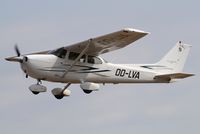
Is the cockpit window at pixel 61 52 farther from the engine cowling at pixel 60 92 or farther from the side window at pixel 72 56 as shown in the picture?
the engine cowling at pixel 60 92

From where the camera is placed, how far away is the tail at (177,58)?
2710 cm

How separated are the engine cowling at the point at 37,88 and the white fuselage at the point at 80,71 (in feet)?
0.96

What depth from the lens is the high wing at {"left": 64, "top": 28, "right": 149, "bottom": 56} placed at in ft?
72.1

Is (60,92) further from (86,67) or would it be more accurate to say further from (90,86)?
(90,86)

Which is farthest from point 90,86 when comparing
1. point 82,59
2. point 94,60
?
point 94,60

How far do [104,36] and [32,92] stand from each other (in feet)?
11.0

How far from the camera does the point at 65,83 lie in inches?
939

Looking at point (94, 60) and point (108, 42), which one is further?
A: point (94, 60)

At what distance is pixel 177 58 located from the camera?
27.2m

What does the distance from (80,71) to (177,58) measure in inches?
214

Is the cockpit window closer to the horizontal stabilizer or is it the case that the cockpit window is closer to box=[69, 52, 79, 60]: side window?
box=[69, 52, 79, 60]: side window

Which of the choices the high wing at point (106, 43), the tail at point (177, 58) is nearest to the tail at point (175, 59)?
the tail at point (177, 58)

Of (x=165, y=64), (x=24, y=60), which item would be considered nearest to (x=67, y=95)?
(x=24, y=60)

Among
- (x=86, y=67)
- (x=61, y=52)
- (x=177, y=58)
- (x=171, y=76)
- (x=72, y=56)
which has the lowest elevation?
(x=171, y=76)
